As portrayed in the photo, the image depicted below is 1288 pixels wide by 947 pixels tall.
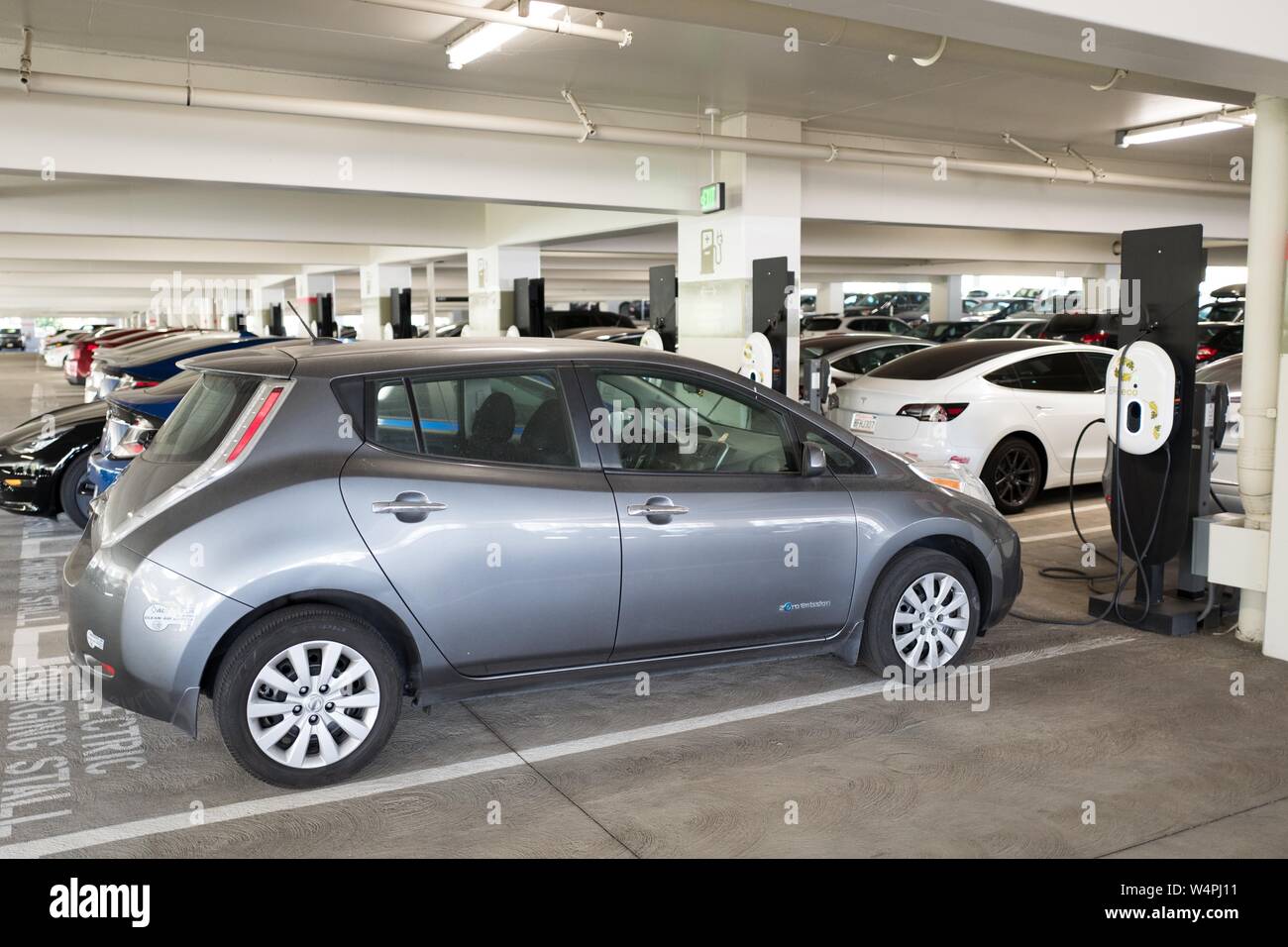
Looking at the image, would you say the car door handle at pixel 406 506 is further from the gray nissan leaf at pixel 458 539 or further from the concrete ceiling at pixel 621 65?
the concrete ceiling at pixel 621 65

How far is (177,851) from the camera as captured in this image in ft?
10.7

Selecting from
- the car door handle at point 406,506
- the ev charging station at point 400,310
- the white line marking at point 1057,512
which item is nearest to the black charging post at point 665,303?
the white line marking at point 1057,512

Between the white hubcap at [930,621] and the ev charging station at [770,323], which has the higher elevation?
the ev charging station at [770,323]

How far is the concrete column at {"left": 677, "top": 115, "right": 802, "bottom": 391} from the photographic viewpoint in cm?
1137

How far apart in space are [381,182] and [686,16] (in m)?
5.27

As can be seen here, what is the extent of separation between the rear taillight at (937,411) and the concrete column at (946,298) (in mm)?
24212

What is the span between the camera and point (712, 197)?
11.3m

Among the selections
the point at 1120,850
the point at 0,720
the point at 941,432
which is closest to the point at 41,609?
the point at 0,720

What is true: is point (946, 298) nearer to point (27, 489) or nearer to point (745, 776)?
point (27, 489)

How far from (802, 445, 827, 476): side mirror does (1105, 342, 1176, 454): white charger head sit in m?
2.16

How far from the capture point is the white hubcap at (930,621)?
4.66 m

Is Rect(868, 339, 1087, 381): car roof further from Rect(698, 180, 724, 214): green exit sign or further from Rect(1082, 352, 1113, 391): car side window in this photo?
Rect(698, 180, 724, 214): green exit sign

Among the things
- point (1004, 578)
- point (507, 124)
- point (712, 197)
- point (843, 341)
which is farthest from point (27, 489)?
point (843, 341)

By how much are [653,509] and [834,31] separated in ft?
12.4
